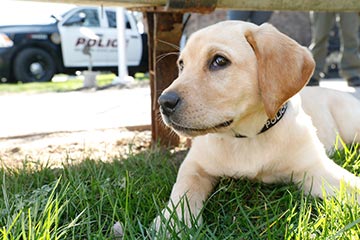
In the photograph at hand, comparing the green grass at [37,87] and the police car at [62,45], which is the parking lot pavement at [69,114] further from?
the police car at [62,45]

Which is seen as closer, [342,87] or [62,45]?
[342,87]

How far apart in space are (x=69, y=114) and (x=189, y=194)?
11.1 ft

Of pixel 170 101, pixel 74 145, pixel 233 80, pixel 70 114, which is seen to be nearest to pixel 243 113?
pixel 233 80

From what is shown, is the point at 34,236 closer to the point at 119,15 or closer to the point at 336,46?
the point at 119,15

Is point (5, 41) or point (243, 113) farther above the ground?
point (243, 113)

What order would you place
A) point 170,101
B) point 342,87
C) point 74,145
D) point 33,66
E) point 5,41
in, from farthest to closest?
point 33,66, point 5,41, point 342,87, point 74,145, point 170,101

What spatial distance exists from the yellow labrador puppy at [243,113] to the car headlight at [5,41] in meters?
10.3

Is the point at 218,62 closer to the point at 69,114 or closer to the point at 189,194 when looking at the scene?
the point at 189,194

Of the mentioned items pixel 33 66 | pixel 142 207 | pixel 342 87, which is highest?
pixel 142 207

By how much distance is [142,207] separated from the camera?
5.28 ft

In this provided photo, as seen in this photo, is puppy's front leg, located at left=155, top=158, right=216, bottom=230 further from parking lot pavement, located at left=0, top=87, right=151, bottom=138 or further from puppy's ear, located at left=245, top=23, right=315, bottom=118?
parking lot pavement, located at left=0, top=87, right=151, bottom=138

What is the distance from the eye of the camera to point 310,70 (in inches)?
66.3

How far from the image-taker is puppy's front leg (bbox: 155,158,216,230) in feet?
4.69

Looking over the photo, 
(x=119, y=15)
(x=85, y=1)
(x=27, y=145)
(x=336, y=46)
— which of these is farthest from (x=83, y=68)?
(x=85, y=1)
